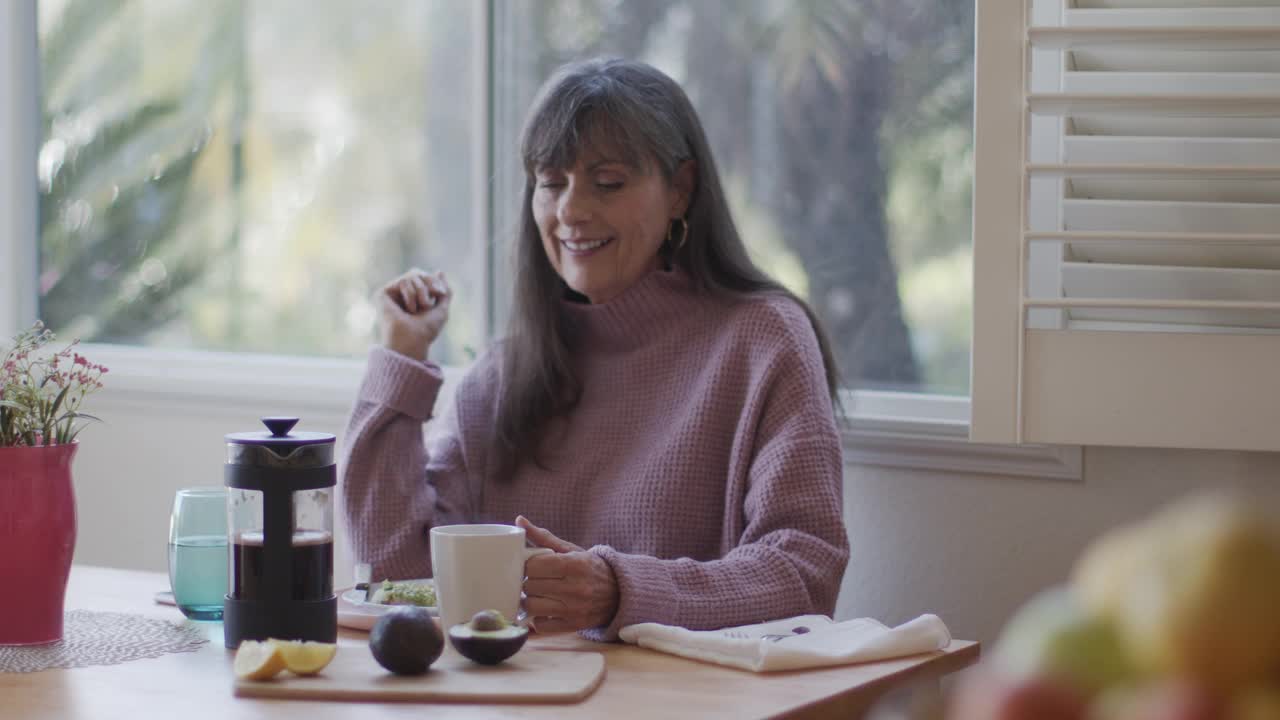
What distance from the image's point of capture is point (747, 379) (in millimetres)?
1791

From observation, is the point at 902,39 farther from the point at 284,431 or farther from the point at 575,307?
the point at 284,431

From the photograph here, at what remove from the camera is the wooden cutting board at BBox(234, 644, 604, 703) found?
119 cm

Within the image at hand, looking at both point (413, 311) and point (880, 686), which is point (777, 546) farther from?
point (413, 311)

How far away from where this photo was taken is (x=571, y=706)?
1.19m

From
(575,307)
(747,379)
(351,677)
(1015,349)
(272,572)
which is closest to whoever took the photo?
(351,677)

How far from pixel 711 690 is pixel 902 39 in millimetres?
1167

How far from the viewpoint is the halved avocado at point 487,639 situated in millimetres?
1278

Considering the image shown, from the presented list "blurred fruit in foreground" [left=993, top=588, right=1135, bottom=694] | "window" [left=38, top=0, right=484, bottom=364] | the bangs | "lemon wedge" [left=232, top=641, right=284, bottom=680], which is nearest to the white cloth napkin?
"lemon wedge" [left=232, top=641, right=284, bottom=680]

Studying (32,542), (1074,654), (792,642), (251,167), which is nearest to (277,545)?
(32,542)

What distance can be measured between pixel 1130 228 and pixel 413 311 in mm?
943

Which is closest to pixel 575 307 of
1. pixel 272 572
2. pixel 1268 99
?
pixel 272 572

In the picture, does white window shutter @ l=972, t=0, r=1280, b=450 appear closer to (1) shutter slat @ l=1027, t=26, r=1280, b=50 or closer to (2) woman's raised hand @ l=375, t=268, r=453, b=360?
(1) shutter slat @ l=1027, t=26, r=1280, b=50

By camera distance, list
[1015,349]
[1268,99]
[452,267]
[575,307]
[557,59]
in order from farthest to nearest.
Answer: [452,267] < [557,59] < [575,307] < [1015,349] < [1268,99]

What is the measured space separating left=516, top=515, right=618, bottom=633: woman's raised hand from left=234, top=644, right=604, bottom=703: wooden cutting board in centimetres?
12
